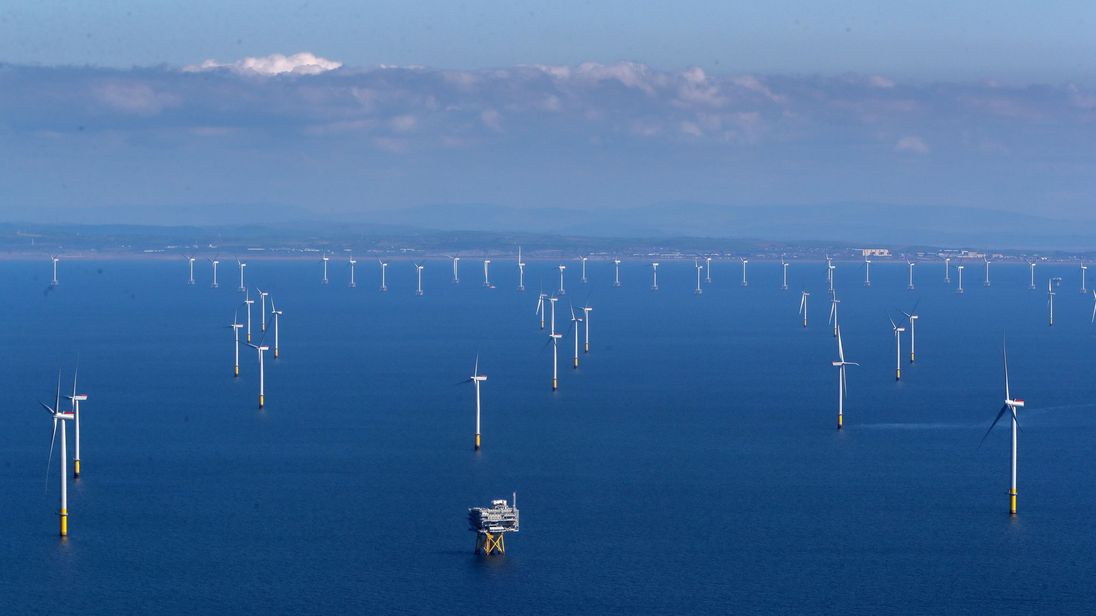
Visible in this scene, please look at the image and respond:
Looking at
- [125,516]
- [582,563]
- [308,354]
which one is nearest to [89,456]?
[125,516]

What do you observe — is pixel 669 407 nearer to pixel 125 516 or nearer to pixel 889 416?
pixel 889 416

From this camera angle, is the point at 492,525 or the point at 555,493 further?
the point at 555,493

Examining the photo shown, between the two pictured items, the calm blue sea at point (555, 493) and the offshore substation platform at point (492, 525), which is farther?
the offshore substation platform at point (492, 525)

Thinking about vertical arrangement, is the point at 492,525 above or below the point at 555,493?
above

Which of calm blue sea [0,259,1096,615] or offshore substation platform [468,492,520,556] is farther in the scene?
offshore substation platform [468,492,520,556]
